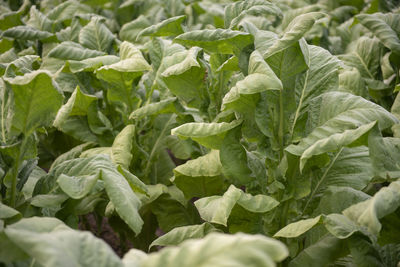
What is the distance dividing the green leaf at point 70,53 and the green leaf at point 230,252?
1.50m

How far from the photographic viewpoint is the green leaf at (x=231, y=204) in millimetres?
1448

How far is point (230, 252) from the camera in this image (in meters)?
0.79

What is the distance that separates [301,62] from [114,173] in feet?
2.27

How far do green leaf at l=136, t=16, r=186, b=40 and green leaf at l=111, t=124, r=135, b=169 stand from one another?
15.6 inches

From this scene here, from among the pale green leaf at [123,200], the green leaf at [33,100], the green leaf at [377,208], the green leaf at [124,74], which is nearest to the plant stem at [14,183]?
the green leaf at [33,100]

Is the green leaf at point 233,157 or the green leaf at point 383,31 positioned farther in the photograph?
the green leaf at point 383,31

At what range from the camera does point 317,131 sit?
1.48m

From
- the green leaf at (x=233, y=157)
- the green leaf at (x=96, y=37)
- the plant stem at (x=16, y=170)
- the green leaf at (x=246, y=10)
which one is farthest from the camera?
the green leaf at (x=96, y=37)

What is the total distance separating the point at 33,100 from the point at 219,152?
2.12 ft

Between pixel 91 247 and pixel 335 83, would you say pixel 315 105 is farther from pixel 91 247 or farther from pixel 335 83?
pixel 91 247

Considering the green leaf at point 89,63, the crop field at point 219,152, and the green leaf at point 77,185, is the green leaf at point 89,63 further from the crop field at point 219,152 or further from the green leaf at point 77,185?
the green leaf at point 77,185

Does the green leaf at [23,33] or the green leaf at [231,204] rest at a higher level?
the green leaf at [23,33]

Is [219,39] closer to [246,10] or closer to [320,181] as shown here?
[246,10]

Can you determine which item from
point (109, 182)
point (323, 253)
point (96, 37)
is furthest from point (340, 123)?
point (96, 37)
